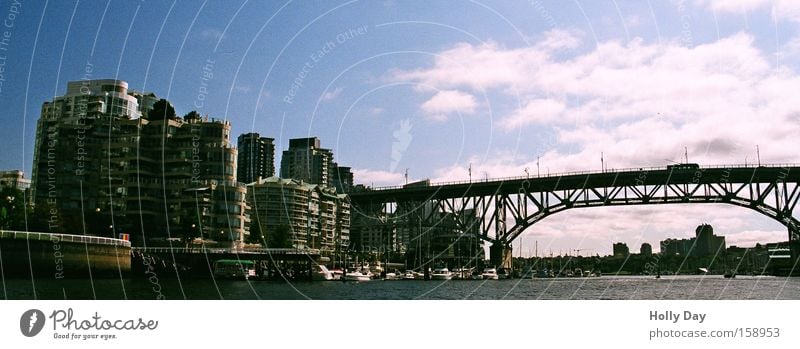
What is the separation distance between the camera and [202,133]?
8812 cm

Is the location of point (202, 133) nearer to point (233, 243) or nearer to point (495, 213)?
point (233, 243)

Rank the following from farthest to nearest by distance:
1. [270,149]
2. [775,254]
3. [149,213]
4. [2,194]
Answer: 1. [270,149]
2. [775,254]
3. [149,213]
4. [2,194]

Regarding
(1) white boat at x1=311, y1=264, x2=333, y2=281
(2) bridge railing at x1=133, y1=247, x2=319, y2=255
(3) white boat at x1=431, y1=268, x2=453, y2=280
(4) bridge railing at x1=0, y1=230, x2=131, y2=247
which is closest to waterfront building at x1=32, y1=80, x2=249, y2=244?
(2) bridge railing at x1=133, y1=247, x2=319, y2=255

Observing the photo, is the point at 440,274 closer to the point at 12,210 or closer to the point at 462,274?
the point at 462,274

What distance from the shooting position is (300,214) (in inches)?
4712

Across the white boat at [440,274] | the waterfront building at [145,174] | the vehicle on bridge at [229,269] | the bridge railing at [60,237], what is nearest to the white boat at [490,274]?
the white boat at [440,274]

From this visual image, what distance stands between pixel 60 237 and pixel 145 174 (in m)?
30.3

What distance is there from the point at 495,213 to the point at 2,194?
205ft

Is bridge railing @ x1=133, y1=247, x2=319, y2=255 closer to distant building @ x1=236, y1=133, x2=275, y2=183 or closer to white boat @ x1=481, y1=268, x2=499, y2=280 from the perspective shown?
white boat @ x1=481, y1=268, x2=499, y2=280

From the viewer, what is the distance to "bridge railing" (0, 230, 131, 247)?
52.8m

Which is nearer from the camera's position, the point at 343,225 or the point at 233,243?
the point at 233,243

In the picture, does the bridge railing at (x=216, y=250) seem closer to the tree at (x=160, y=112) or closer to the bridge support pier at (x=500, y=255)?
the tree at (x=160, y=112)
